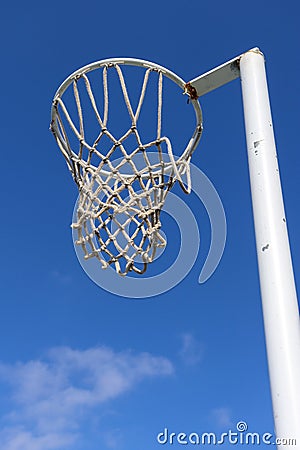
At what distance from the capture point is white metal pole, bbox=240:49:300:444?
2.04 meters

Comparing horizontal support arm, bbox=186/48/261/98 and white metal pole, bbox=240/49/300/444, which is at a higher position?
horizontal support arm, bbox=186/48/261/98

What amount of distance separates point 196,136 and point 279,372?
6.66 feet

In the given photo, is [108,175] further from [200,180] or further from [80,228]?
[200,180]

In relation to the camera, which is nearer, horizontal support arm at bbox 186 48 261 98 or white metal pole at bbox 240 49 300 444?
white metal pole at bbox 240 49 300 444

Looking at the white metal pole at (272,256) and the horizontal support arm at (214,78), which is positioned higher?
the horizontal support arm at (214,78)

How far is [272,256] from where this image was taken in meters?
2.35

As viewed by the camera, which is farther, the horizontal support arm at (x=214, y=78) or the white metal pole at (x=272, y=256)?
the horizontal support arm at (x=214, y=78)

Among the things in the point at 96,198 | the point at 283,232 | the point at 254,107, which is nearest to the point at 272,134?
the point at 254,107

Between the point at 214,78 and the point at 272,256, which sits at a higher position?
the point at 214,78

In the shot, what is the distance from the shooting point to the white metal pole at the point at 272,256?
2.04 m

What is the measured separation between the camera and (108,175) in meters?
3.46

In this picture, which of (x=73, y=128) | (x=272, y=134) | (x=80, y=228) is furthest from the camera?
(x=73, y=128)

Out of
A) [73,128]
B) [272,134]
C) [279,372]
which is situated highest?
[73,128]

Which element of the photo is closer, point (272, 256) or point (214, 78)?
point (272, 256)
